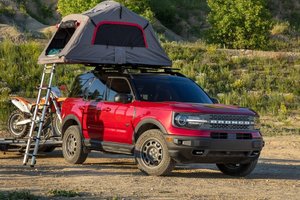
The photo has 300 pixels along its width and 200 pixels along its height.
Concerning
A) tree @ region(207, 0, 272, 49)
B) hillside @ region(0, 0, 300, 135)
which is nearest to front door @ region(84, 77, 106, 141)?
hillside @ region(0, 0, 300, 135)

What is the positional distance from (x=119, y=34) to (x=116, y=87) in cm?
154

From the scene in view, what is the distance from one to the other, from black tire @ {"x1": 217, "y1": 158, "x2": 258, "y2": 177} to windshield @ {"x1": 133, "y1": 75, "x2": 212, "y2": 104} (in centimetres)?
128

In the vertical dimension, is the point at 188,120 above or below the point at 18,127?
above

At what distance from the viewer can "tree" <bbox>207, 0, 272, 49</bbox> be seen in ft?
163

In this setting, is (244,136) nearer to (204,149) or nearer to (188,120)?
(204,149)

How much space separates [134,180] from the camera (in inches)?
504

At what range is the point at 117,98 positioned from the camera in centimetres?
1413

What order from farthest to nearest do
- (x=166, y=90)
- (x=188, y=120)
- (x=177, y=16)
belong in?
1. (x=177, y=16)
2. (x=166, y=90)
3. (x=188, y=120)

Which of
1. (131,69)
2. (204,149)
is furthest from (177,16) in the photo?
(204,149)

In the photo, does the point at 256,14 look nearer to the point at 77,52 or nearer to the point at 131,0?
the point at 131,0

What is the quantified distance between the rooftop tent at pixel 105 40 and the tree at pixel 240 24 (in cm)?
3376

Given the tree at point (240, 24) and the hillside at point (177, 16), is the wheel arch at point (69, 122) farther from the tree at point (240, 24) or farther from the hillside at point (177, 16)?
the hillside at point (177, 16)

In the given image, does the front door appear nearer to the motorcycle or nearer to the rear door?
Answer: the rear door

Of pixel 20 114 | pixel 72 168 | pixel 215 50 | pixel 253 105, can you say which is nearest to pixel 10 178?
pixel 72 168
